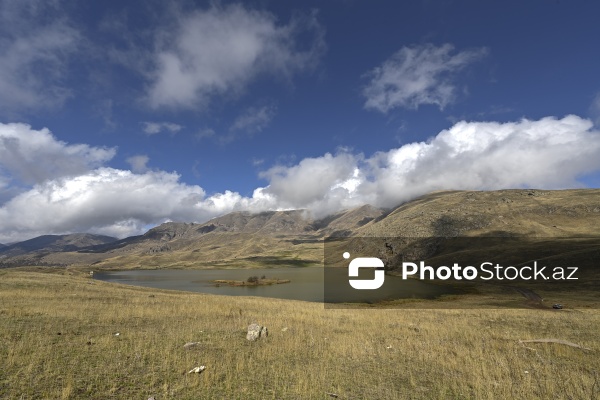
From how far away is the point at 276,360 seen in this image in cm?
1452

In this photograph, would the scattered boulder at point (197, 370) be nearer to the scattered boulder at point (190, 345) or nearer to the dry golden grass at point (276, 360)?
the dry golden grass at point (276, 360)

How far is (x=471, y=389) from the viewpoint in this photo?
37.4ft

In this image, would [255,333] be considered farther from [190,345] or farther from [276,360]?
[276,360]

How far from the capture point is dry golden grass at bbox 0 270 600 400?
34.9 feet

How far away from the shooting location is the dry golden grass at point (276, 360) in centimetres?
1062

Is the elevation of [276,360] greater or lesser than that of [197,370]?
lesser

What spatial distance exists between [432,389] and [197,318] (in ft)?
59.9

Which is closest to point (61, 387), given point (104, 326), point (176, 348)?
point (176, 348)

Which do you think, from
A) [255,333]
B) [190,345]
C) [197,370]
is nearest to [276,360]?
[197,370]

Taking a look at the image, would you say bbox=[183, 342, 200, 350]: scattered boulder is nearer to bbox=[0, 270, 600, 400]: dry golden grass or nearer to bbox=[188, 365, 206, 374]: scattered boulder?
bbox=[0, 270, 600, 400]: dry golden grass

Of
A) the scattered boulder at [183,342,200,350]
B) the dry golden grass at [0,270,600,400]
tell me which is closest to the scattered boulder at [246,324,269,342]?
the dry golden grass at [0,270,600,400]

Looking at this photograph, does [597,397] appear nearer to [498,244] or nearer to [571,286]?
[571,286]

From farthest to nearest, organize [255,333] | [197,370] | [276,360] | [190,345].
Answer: [255,333] < [190,345] < [276,360] < [197,370]

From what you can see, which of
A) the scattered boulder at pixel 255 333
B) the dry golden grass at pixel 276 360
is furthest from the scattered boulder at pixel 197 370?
the scattered boulder at pixel 255 333
